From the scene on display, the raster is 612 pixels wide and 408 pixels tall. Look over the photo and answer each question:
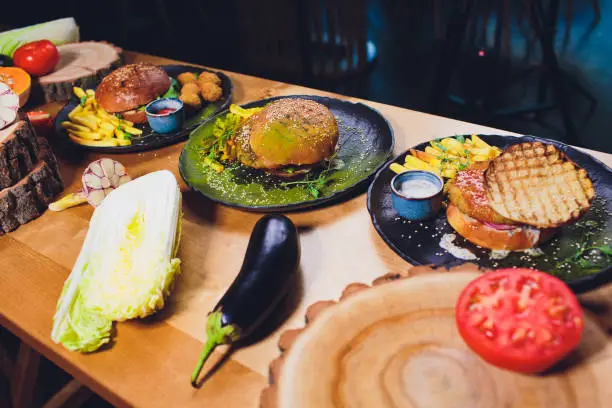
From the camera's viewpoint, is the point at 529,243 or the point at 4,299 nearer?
the point at 529,243

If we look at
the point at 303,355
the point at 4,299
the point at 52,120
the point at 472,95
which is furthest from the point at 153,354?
the point at 472,95

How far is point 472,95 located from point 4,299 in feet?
14.0

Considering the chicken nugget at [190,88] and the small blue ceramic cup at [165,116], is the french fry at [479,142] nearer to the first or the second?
the small blue ceramic cup at [165,116]

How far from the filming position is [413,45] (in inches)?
251

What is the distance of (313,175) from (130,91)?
1.17m

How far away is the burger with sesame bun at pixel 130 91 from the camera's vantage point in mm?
2662

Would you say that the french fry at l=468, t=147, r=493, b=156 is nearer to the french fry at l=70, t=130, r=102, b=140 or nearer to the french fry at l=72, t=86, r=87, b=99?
the french fry at l=70, t=130, r=102, b=140

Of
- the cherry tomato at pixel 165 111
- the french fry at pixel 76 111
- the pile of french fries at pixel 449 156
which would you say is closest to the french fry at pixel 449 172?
the pile of french fries at pixel 449 156

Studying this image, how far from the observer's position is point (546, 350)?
1.06 m

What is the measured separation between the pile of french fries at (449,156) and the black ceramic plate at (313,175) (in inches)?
6.4

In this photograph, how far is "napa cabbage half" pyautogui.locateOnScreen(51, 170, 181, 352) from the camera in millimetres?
1516

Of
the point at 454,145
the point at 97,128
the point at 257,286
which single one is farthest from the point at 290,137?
the point at 97,128

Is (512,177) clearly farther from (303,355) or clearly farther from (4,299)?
(4,299)

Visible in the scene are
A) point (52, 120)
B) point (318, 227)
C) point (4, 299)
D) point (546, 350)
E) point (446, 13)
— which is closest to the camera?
point (546, 350)
